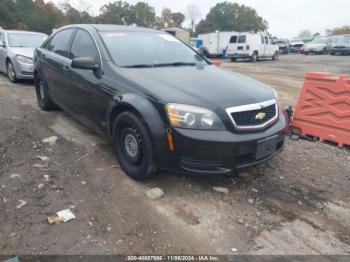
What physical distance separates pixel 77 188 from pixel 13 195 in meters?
0.63

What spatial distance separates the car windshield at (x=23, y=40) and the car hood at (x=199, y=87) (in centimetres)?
702

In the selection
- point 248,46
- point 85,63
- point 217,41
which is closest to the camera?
point 85,63

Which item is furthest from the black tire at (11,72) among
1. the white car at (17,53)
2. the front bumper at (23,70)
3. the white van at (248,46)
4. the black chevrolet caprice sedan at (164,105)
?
the white van at (248,46)

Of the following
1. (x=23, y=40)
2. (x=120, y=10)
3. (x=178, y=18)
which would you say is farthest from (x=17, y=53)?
(x=178, y=18)

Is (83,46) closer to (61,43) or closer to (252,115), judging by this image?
(61,43)

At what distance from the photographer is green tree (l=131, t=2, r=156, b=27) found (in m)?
79.8

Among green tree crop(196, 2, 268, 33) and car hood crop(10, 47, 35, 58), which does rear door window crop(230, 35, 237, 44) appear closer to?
car hood crop(10, 47, 35, 58)

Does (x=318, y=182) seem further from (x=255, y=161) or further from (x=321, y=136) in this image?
(x=321, y=136)

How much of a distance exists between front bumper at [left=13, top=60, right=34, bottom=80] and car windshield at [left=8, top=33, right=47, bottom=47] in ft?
3.24

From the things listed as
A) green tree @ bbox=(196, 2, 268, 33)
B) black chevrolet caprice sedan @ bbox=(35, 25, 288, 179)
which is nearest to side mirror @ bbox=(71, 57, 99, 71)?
black chevrolet caprice sedan @ bbox=(35, 25, 288, 179)

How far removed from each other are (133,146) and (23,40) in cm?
769

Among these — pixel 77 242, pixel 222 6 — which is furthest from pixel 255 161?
pixel 222 6

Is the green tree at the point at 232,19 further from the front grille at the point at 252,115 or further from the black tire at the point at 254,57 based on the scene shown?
the front grille at the point at 252,115

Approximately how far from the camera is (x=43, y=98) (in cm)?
631
